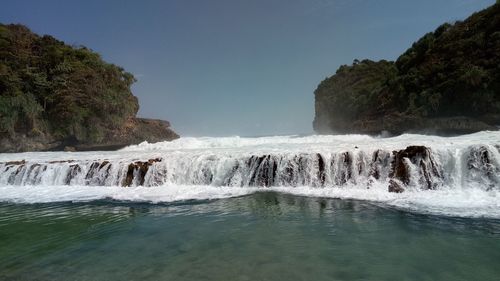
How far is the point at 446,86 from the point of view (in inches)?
1048

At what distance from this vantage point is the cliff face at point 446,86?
2380 centimetres

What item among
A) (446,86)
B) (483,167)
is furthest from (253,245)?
(446,86)

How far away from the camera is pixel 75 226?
25.1 ft

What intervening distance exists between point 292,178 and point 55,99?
103 feet

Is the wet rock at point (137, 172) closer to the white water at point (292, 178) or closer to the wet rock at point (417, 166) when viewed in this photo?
the white water at point (292, 178)

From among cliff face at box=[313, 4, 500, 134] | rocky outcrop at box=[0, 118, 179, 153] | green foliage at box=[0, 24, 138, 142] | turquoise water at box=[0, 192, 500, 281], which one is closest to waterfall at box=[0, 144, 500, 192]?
turquoise water at box=[0, 192, 500, 281]

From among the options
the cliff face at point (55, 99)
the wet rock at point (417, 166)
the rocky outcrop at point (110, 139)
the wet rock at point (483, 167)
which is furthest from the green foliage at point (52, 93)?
the wet rock at point (483, 167)

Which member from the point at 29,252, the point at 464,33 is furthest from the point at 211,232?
the point at 464,33

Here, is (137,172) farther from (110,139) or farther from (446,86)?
(446,86)

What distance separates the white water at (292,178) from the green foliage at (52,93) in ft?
54.8

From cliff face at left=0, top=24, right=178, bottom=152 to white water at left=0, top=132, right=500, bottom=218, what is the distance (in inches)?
653

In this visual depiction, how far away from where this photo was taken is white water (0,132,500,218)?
9188 millimetres

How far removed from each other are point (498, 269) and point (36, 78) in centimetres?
3958

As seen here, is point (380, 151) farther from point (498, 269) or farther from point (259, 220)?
point (498, 269)
